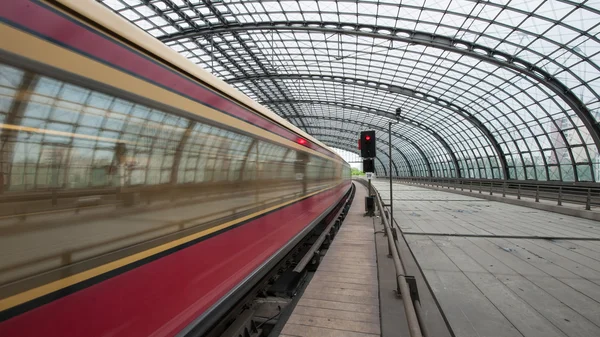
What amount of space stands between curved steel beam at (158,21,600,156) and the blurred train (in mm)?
24318

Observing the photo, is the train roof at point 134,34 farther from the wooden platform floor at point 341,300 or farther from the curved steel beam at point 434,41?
the curved steel beam at point 434,41

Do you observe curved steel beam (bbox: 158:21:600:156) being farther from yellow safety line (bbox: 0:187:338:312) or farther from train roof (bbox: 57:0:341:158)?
yellow safety line (bbox: 0:187:338:312)

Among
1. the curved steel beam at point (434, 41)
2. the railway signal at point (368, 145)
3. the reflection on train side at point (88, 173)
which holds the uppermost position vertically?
the curved steel beam at point (434, 41)

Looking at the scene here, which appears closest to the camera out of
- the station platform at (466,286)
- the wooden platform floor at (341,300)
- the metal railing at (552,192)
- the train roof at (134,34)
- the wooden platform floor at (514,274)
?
the train roof at (134,34)

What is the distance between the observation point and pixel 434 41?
24906 mm

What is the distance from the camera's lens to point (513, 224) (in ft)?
32.4

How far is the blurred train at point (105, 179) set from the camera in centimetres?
142

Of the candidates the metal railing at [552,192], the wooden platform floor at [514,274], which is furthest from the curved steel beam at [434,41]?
the wooden platform floor at [514,274]

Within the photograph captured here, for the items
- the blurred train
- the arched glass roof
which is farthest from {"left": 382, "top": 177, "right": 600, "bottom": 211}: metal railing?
the blurred train

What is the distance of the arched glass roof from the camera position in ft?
71.3

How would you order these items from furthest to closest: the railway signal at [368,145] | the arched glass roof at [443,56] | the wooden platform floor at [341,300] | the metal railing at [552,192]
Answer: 1. the arched glass roof at [443,56]
2. the metal railing at [552,192]
3. the railway signal at [368,145]
4. the wooden platform floor at [341,300]

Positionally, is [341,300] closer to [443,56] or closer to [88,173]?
[88,173]

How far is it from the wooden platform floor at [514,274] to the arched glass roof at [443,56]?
18.0 m

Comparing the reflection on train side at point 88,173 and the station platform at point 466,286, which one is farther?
the station platform at point 466,286
